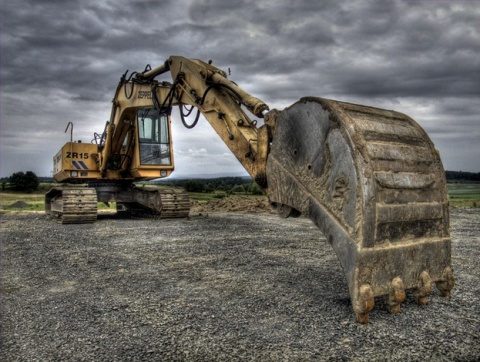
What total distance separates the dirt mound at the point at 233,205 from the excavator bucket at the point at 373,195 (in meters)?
10.9

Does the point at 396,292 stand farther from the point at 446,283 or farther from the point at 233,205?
the point at 233,205

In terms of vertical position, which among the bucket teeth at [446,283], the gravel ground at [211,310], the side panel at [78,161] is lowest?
the gravel ground at [211,310]

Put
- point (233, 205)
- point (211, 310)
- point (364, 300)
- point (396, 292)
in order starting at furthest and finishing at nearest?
point (233, 205)
point (211, 310)
point (396, 292)
point (364, 300)

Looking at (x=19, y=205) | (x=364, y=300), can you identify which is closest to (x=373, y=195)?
(x=364, y=300)

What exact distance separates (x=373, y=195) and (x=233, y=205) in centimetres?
1307

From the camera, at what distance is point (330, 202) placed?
3643mm

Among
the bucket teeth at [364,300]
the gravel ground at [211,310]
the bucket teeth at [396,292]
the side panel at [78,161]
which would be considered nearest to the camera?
the gravel ground at [211,310]

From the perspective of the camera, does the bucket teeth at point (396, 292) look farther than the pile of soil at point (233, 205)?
No

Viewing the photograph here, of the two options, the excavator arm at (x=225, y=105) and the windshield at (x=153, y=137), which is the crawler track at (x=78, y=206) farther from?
the excavator arm at (x=225, y=105)

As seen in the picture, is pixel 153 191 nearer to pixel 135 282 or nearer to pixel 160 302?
pixel 135 282

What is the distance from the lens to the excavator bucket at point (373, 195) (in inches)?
132

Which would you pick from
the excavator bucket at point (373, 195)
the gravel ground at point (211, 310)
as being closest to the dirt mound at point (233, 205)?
the gravel ground at point (211, 310)

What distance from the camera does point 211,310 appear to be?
12.4 ft

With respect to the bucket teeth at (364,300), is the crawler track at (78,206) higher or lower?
higher
